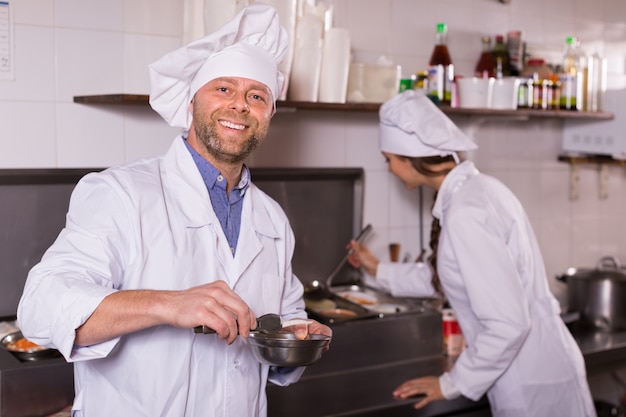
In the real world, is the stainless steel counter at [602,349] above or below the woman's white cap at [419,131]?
below

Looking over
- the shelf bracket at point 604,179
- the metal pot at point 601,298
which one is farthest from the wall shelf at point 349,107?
the metal pot at point 601,298

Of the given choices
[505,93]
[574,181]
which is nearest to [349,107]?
[505,93]

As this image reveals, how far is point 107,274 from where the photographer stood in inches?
44.0

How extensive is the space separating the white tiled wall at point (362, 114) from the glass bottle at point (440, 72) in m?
0.08

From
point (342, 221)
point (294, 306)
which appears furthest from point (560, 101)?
point (294, 306)

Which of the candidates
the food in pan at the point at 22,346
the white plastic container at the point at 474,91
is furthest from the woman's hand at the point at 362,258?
the food in pan at the point at 22,346

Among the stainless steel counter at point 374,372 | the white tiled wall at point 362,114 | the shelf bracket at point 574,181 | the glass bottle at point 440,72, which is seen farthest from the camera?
the shelf bracket at point 574,181

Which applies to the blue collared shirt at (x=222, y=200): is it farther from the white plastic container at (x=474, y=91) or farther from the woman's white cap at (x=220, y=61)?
the white plastic container at (x=474, y=91)

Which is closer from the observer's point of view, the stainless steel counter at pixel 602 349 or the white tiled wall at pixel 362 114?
the white tiled wall at pixel 362 114

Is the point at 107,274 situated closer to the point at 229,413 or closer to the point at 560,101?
the point at 229,413

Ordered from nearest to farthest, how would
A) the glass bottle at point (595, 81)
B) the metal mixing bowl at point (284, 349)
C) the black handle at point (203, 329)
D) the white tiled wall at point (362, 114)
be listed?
the black handle at point (203, 329) < the metal mixing bowl at point (284, 349) < the white tiled wall at point (362, 114) < the glass bottle at point (595, 81)

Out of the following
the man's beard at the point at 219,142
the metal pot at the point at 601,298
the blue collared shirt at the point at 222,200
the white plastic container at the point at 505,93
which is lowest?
the metal pot at the point at 601,298

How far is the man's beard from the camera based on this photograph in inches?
51.5

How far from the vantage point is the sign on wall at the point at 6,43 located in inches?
68.5
